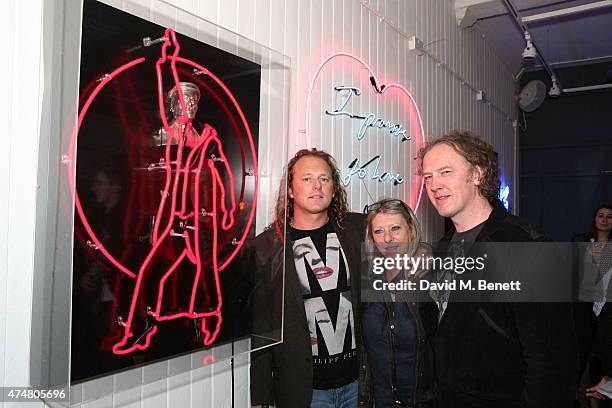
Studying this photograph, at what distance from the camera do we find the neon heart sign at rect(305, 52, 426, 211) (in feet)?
9.94

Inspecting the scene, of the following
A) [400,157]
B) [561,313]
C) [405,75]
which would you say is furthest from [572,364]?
[405,75]

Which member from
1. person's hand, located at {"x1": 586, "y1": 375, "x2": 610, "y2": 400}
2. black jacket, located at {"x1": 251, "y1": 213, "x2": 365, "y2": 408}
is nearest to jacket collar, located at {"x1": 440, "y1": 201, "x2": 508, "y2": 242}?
black jacket, located at {"x1": 251, "y1": 213, "x2": 365, "y2": 408}

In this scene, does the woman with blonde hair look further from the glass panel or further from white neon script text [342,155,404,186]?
white neon script text [342,155,404,186]

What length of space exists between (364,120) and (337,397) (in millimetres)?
1844

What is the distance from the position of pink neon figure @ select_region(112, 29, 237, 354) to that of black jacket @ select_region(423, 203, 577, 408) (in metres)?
0.83

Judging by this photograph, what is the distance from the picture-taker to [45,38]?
1.43 metres

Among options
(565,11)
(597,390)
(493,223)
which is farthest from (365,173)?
(565,11)

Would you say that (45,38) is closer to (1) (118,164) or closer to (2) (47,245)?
(1) (118,164)

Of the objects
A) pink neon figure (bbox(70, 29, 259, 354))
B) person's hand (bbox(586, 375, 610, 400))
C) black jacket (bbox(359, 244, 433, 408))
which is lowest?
person's hand (bbox(586, 375, 610, 400))

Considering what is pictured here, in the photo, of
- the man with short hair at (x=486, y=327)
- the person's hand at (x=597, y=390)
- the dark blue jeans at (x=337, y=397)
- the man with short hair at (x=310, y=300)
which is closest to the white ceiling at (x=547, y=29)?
the person's hand at (x=597, y=390)

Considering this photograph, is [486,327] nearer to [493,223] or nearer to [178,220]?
[493,223]

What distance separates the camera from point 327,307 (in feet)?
7.16

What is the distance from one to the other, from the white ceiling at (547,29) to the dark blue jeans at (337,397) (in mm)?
4366

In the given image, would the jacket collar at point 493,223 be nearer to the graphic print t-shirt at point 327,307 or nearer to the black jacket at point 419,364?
the black jacket at point 419,364
